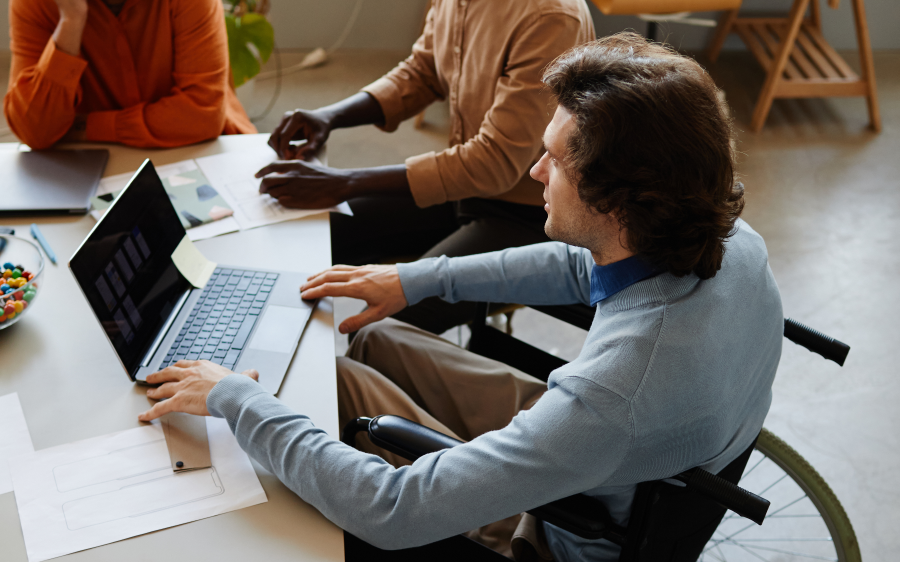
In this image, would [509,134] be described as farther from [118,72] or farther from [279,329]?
[118,72]

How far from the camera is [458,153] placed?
1502 millimetres

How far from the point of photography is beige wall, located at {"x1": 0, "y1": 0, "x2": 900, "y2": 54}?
356 centimetres

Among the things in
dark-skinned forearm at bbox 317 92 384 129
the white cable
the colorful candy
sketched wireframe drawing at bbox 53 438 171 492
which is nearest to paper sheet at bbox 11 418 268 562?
sketched wireframe drawing at bbox 53 438 171 492

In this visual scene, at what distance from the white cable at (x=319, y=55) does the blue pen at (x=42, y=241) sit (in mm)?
2368

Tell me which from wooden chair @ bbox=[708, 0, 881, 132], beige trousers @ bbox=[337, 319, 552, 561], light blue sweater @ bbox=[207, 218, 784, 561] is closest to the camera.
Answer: light blue sweater @ bbox=[207, 218, 784, 561]

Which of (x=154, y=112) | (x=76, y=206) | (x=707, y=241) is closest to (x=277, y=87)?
(x=154, y=112)

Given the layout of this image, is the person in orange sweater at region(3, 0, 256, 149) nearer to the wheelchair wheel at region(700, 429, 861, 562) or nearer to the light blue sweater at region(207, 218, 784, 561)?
the light blue sweater at region(207, 218, 784, 561)

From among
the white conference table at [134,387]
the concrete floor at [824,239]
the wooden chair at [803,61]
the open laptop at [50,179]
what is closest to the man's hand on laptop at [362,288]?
the white conference table at [134,387]

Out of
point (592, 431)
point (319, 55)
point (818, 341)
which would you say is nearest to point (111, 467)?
point (592, 431)

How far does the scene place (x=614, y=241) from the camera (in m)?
0.90

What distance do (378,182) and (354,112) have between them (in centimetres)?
34

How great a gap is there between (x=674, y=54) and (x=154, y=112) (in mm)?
1125

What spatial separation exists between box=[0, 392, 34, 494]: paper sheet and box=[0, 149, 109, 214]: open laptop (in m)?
0.49

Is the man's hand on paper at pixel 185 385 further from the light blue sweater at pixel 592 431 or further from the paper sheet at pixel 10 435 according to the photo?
the paper sheet at pixel 10 435
